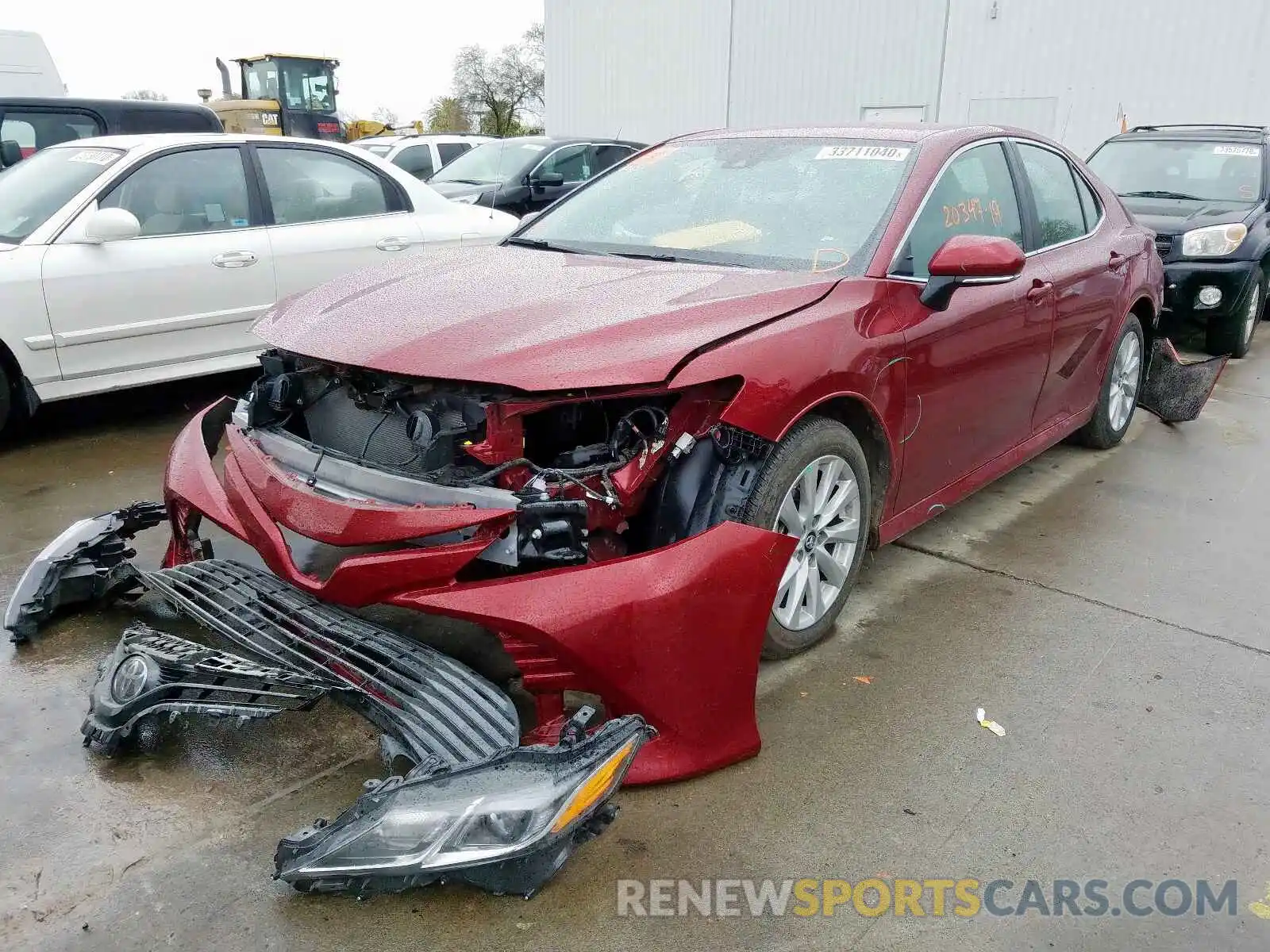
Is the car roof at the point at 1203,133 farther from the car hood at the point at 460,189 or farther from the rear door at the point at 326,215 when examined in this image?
the rear door at the point at 326,215

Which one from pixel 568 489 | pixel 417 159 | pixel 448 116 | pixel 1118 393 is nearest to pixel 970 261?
pixel 568 489

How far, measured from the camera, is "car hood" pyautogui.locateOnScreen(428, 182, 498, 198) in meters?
9.58

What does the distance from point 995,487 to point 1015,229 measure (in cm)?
142

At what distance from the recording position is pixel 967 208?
3.61 meters

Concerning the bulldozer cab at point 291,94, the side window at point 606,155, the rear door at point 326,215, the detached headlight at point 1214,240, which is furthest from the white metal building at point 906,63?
the rear door at point 326,215

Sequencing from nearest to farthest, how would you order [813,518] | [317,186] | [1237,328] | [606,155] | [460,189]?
[813,518], [317,186], [1237,328], [460,189], [606,155]

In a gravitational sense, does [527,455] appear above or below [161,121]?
below

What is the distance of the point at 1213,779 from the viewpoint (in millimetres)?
2631

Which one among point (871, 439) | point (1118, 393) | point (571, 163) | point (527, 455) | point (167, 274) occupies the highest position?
point (571, 163)

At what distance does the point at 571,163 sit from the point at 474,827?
9.18 meters

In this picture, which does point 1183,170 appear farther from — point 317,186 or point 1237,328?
point 317,186

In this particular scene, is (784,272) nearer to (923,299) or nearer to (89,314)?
(923,299)

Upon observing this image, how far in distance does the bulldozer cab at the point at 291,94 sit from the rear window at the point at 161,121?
1366 centimetres

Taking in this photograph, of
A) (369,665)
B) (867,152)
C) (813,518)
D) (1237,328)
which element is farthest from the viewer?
(1237,328)
